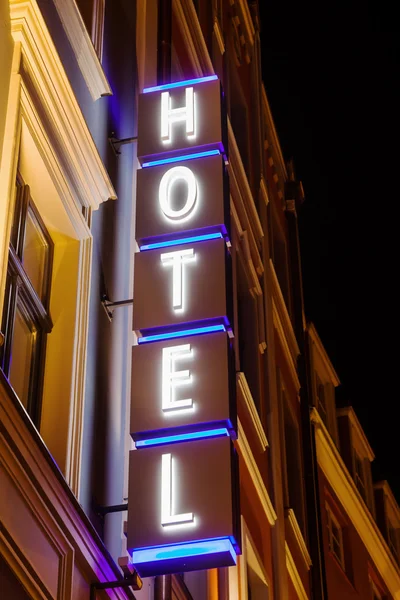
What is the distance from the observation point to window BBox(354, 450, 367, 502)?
22625 millimetres

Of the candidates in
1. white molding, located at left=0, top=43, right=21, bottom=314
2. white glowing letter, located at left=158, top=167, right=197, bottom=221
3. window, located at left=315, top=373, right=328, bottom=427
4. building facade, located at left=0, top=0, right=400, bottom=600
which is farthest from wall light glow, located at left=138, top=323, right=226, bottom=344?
window, located at left=315, top=373, right=328, bottom=427

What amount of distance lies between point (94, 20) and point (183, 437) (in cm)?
418

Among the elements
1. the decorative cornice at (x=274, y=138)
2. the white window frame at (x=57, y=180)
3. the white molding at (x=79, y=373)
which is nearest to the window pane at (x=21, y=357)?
the white window frame at (x=57, y=180)

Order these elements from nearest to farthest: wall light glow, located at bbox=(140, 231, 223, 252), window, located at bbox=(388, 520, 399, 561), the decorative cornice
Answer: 1. wall light glow, located at bbox=(140, 231, 223, 252)
2. the decorative cornice
3. window, located at bbox=(388, 520, 399, 561)

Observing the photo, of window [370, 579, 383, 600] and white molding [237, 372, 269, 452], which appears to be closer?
white molding [237, 372, 269, 452]

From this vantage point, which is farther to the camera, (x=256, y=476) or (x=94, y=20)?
(x=256, y=476)

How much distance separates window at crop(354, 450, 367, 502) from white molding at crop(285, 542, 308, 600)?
24.6ft

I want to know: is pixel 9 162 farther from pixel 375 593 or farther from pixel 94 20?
pixel 375 593

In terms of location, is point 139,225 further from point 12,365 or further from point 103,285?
point 12,365

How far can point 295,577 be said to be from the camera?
14727mm

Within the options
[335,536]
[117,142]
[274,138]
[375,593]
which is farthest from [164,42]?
[375,593]

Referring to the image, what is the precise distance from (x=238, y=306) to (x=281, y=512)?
284cm

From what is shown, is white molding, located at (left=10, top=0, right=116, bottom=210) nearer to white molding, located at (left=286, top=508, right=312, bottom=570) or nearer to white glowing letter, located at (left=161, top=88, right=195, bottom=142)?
white glowing letter, located at (left=161, top=88, right=195, bottom=142)

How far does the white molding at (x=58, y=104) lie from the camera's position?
7492 millimetres
